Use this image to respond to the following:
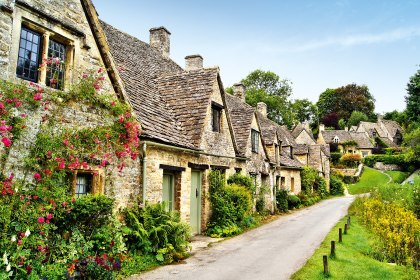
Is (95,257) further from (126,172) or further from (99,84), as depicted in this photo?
(99,84)

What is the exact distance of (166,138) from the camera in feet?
38.5

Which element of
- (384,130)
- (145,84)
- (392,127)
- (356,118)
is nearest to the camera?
(145,84)

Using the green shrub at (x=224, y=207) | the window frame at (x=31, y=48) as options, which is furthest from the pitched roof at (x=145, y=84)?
the window frame at (x=31, y=48)

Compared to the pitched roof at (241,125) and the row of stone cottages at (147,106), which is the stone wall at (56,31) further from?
the pitched roof at (241,125)

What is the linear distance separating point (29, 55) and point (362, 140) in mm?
75290

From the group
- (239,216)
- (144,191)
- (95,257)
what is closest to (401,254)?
(239,216)

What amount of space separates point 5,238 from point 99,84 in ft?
15.1

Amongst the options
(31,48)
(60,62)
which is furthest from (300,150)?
(31,48)

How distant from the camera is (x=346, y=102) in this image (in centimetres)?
9512

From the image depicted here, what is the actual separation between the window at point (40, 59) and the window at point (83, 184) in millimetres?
2324

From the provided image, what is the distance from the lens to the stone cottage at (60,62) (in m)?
6.92

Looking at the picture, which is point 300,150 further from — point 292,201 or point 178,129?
point 178,129

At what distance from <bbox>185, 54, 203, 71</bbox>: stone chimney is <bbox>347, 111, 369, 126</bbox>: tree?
2994 inches

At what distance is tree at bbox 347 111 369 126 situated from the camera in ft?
290
